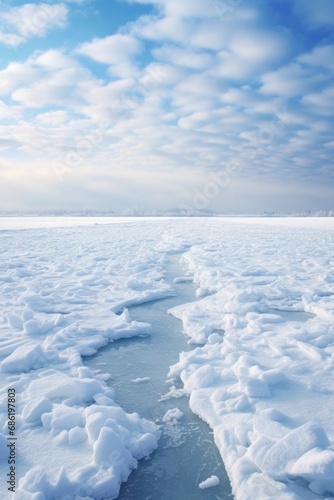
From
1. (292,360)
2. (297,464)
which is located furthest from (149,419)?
(292,360)

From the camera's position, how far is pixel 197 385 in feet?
10.8

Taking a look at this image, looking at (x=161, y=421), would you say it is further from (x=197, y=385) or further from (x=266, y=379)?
(x=266, y=379)

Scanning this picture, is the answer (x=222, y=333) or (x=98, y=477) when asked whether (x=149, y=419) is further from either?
(x=222, y=333)

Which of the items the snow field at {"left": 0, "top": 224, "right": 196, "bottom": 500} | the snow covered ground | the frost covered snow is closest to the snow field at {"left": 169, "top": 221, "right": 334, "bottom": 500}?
the snow covered ground

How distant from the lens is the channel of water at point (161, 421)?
2146 millimetres

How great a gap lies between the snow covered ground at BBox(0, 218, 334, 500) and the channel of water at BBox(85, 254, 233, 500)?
92 mm

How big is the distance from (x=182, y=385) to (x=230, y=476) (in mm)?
1255

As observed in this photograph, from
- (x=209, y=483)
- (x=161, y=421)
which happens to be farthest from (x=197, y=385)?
(x=209, y=483)

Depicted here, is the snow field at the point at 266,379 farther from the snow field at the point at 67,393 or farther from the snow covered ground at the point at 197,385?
the snow field at the point at 67,393

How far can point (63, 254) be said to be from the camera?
40.7ft

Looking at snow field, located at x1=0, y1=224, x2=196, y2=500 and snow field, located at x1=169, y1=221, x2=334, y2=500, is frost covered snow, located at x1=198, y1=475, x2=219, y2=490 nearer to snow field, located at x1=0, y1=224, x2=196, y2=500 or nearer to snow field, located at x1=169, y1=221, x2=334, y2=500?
snow field, located at x1=169, y1=221, x2=334, y2=500

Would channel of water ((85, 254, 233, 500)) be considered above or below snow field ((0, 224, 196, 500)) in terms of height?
below

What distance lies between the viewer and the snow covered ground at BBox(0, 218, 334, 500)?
2.10m

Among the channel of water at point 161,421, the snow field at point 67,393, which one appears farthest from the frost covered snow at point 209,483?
the snow field at point 67,393
